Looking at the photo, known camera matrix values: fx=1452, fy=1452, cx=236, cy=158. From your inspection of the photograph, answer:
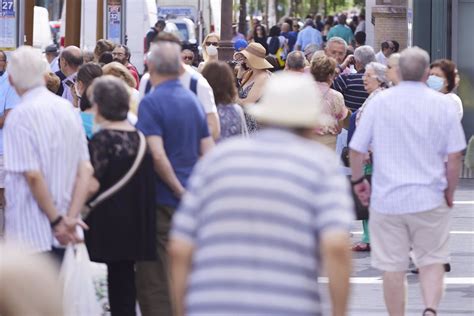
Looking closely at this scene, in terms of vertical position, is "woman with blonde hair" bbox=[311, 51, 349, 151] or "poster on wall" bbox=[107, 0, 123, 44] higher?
"poster on wall" bbox=[107, 0, 123, 44]

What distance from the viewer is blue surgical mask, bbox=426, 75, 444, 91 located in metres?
11.5

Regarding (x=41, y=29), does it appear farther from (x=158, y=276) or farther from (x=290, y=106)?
(x=290, y=106)

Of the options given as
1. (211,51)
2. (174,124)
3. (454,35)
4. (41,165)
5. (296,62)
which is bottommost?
(41,165)

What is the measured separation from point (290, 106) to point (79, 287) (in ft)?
10.5

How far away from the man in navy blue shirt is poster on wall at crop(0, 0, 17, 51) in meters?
8.55

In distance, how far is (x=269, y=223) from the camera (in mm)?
4824

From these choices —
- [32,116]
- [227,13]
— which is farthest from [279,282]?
[227,13]

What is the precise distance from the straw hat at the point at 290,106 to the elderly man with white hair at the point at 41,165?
8.02ft

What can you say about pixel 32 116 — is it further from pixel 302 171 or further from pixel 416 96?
pixel 302 171

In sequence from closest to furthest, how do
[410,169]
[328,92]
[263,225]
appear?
[263,225] < [410,169] < [328,92]

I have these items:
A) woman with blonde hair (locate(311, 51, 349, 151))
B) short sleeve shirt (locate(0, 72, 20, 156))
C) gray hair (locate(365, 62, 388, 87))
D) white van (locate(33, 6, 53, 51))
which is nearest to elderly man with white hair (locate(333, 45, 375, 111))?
woman with blonde hair (locate(311, 51, 349, 151))

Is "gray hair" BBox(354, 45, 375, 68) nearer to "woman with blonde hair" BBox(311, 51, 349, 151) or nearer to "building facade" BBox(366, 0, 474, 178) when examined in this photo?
"woman with blonde hair" BBox(311, 51, 349, 151)

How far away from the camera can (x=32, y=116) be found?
24.3 feet

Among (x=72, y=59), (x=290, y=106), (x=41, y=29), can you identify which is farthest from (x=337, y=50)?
(x=41, y=29)
